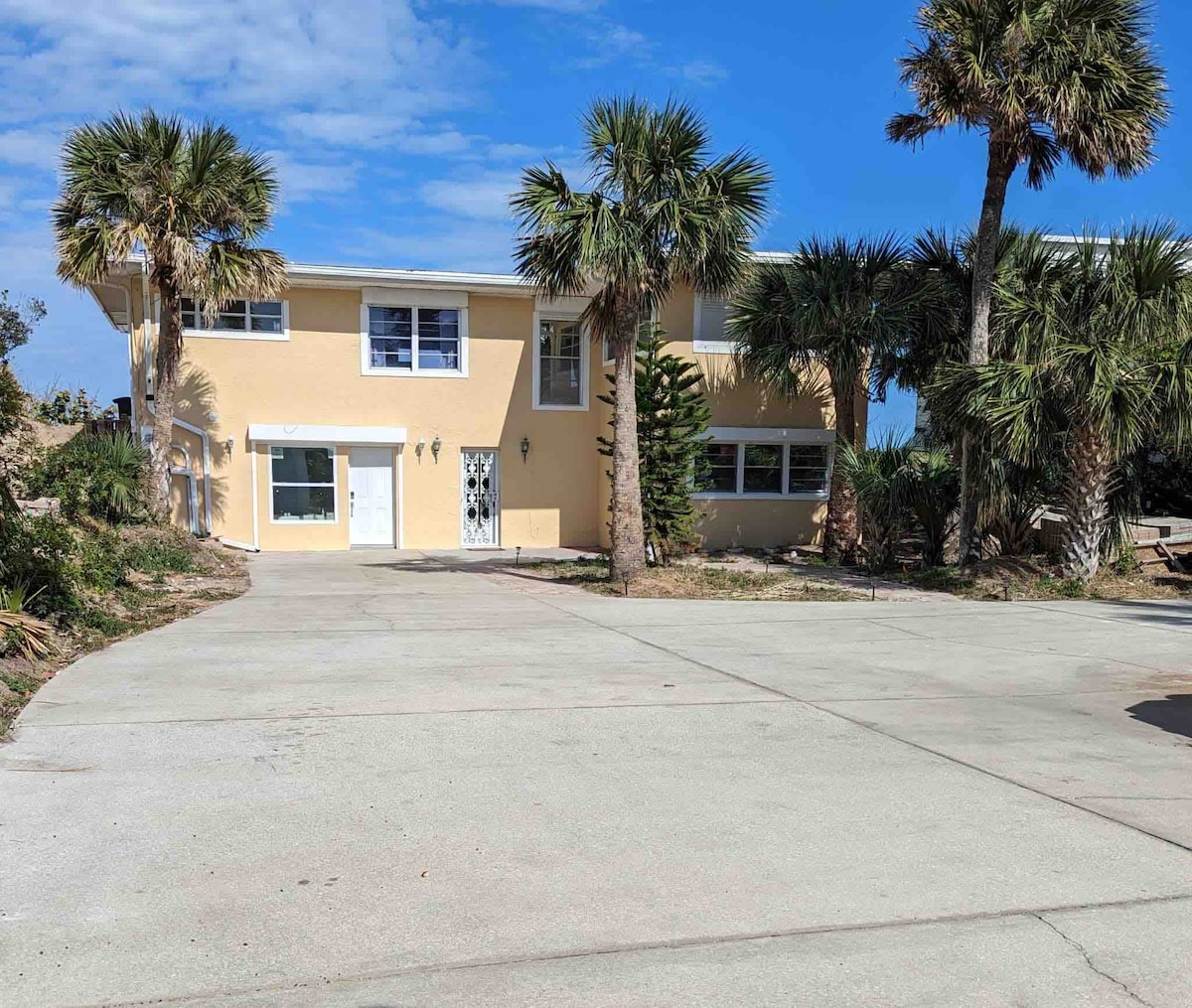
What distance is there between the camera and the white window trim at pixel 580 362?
A: 870 inches

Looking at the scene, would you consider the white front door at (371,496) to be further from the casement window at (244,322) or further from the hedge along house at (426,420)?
the casement window at (244,322)

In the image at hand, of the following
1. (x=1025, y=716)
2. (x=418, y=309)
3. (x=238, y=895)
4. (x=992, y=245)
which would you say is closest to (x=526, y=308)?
(x=418, y=309)

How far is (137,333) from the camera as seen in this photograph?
20094 mm

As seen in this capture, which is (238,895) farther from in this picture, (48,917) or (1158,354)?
(1158,354)

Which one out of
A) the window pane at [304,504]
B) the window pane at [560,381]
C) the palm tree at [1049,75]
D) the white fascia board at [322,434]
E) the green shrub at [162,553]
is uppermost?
the palm tree at [1049,75]

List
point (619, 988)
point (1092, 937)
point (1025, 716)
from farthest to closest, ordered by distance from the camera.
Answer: point (1025, 716), point (1092, 937), point (619, 988)

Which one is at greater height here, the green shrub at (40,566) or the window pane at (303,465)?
the window pane at (303,465)

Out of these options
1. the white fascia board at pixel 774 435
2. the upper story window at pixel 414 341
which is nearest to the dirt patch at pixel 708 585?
the white fascia board at pixel 774 435

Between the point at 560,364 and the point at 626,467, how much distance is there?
724 cm

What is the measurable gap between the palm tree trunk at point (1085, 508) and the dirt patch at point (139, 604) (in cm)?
1184

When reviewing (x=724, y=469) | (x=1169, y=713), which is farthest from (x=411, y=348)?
(x=1169, y=713)

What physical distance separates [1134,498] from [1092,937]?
13.2 meters

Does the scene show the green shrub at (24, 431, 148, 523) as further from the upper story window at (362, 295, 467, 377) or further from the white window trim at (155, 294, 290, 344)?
the upper story window at (362, 295, 467, 377)

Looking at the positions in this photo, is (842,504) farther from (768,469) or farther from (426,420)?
(426,420)
